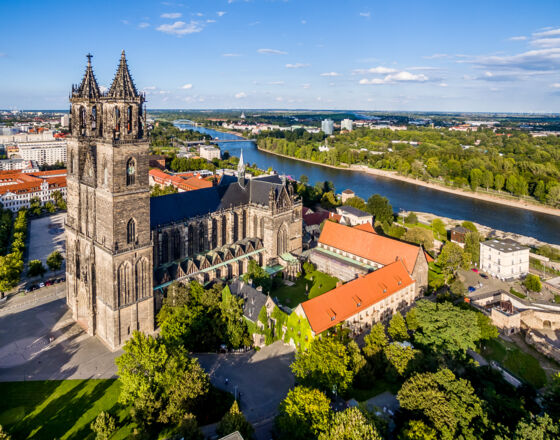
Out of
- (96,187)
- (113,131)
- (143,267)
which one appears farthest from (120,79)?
(143,267)

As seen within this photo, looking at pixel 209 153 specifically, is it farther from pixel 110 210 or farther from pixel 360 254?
pixel 110 210

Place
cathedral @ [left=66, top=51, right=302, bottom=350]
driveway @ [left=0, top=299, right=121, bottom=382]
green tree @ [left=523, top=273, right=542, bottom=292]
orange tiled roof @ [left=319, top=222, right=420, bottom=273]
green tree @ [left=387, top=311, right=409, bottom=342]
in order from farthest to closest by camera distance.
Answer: green tree @ [left=523, top=273, right=542, bottom=292], orange tiled roof @ [left=319, top=222, right=420, bottom=273], green tree @ [left=387, top=311, right=409, bottom=342], cathedral @ [left=66, top=51, right=302, bottom=350], driveway @ [left=0, top=299, right=121, bottom=382]

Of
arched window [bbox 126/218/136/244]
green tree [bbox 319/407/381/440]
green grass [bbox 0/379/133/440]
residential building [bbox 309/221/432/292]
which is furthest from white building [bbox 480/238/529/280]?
green grass [bbox 0/379/133/440]

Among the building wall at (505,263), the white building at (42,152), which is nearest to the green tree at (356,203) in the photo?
the building wall at (505,263)

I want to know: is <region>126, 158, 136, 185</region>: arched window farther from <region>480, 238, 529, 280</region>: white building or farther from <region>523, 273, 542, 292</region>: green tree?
<region>523, 273, 542, 292</region>: green tree

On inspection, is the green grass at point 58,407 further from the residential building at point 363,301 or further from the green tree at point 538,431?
the green tree at point 538,431

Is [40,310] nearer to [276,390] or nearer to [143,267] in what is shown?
[143,267]
